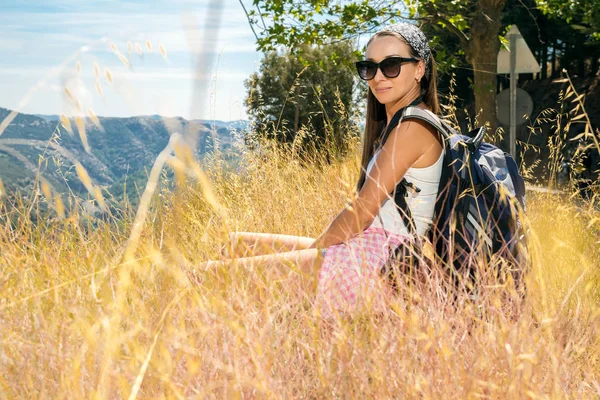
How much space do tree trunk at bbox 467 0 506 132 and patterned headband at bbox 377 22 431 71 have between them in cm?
763

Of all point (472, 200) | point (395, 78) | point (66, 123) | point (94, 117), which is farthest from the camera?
point (395, 78)

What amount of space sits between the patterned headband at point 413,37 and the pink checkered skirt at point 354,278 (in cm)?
91

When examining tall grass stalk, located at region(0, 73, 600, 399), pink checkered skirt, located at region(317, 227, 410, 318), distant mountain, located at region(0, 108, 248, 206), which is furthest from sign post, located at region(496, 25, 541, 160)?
tall grass stalk, located at region(0, 73, 600, 399)

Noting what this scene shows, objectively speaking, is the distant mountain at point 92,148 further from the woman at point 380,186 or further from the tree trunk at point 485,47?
the tree trunk at point 485,47

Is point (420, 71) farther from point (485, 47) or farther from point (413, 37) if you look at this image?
point (485, 47)

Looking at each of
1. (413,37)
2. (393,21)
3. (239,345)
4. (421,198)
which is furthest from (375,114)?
(393,21)

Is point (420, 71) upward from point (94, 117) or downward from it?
upward

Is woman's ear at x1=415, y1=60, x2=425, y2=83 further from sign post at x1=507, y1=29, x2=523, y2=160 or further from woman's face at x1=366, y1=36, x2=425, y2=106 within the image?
sign post at x1=507, y1=29, x2=523, y2=160

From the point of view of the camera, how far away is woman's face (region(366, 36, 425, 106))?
3131mm

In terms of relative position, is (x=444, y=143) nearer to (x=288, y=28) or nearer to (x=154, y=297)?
(x=154, y=297)

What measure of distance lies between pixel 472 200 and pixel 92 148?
62.7 inches

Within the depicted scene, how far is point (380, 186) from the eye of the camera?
226 centimetres

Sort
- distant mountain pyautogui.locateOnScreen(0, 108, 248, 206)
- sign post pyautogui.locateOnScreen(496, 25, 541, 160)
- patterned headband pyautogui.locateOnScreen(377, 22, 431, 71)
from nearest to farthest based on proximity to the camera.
Result: 1. distant mountain pyautogui.locateOnScreen(0, 108, 248, 206)
2. patterned headband pyautogui.locateOnScreen(377, 22, 431, 71)
3. sign post pyautogui.locateOnScreen(496, 25, 541, 160)

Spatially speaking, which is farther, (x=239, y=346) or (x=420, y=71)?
(x=420, y=71)
